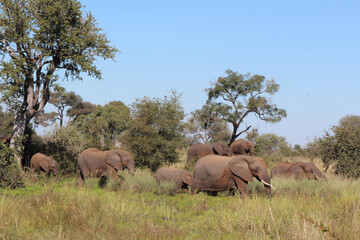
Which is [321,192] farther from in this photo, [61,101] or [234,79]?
[61,101]

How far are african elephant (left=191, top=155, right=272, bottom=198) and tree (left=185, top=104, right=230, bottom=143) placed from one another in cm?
2773

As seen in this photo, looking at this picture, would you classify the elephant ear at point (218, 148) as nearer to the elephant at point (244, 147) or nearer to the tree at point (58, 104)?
the elephant at point (244, 147)

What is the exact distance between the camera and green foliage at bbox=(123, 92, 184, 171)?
23.8 metres

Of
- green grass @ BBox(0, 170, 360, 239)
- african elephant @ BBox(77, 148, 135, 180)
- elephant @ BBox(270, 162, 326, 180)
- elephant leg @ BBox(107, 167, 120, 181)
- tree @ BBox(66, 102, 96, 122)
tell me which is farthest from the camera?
tree @ BBox(66, 102, 96, 122)

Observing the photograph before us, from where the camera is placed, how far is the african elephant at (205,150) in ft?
78.8

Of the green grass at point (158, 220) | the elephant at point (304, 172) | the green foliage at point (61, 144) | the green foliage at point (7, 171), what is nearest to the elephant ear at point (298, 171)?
the elephant at point (304, 172)

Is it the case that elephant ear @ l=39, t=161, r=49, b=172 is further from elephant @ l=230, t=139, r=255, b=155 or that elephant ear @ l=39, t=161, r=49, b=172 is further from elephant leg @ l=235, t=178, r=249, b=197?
elephant @ l=230, t=139, r=255, b=155

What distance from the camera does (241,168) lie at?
1238 centimetres

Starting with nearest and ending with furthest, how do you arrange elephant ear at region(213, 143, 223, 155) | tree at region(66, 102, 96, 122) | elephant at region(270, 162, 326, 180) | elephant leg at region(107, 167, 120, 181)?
elephant leg at region(107, 167, 120, 181) < elephant at region(270, 162, 326, 180) < elephant ear at region(213, 143, 223, 155) < tree at region(66, 102, 96, 122)

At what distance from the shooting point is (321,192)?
1347cm

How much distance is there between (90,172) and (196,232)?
10.5 meters

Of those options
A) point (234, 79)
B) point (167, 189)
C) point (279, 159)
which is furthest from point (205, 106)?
point (167, 189)

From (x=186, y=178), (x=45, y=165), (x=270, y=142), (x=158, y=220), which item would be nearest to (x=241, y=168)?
(x=186, y=178)

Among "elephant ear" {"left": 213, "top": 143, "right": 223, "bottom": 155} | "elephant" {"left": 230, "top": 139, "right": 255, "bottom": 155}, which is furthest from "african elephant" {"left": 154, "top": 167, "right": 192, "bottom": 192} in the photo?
"elephant" {"left": 230, "top": 139, "right": 255, "bottom": 155}
